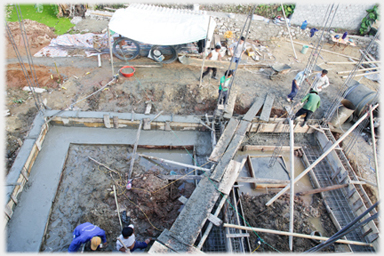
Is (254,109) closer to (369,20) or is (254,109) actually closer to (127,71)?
(127,71)

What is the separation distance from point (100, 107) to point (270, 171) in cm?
624

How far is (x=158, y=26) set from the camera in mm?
9320

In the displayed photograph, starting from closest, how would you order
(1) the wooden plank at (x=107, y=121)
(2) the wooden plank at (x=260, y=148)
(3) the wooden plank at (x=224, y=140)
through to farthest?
(3) the wooden plank at (x=224, y=140) → (1) the wooden plank at (x=107, y=121) → (2) the wooden plank at (x=260, y=148)

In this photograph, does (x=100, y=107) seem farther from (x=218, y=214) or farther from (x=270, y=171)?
(x=270, y=171)

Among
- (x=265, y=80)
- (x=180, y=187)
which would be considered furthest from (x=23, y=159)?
(x=265, y=80)

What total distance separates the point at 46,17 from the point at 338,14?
1780 centimetres

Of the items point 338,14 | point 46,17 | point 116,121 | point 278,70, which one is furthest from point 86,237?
point 338,14

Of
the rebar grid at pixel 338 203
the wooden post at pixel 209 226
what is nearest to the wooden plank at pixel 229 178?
the wooden post at pixel 209 226

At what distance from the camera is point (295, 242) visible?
17.9 feet

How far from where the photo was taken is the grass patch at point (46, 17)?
41.1 ft

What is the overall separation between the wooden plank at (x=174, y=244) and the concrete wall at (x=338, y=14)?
1500 centimetres

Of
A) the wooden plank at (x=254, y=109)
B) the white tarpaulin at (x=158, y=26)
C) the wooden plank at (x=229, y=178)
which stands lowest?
the wooden plank at (x=229, y=178)

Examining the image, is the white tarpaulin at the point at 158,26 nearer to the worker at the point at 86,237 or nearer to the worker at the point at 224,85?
the worker at the point at 224,85

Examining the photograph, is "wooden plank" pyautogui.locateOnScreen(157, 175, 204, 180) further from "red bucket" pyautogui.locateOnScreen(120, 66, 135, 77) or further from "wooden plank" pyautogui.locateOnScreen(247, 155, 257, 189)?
"red bucket" pyautogui.locateOnScreen(120, 66, 135, 77)
